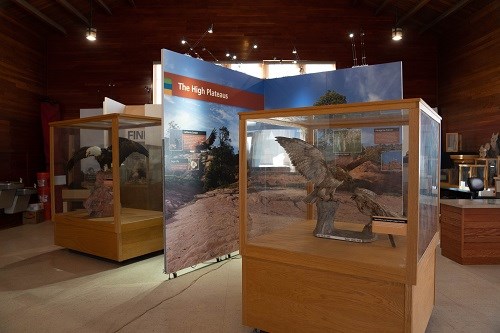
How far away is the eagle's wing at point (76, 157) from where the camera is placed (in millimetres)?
4969

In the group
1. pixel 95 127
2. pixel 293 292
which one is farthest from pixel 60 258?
pixel 293 292

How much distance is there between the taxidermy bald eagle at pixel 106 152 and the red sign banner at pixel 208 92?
43.8 inches

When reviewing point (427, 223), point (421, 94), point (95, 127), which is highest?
point (421, 94)

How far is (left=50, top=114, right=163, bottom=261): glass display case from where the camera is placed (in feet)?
14.3

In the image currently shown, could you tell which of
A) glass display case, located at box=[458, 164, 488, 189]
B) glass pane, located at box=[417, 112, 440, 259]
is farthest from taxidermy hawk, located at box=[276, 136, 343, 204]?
glass display case, located at box=[458, 164, 488, 189]

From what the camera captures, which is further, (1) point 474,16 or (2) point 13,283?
(1) point 474,16


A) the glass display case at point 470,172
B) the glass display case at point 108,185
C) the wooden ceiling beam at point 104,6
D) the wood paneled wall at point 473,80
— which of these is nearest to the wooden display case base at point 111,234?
the glass display case at point 108,185

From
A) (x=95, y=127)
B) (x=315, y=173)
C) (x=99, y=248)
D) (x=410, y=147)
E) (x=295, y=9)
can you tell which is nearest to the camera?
(x=410, y=147)

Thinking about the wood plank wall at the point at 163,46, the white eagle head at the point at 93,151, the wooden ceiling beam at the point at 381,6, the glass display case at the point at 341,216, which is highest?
the wooden ceiling beam at the point at 381,6

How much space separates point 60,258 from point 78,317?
6.83 ft

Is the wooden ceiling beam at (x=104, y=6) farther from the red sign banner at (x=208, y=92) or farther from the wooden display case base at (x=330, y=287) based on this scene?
the wooden display case base at (x=330, y=287)

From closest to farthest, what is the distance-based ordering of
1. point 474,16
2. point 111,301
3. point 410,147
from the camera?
point 410,147 < point 111,301 < point 474,16

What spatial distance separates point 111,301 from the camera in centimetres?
331

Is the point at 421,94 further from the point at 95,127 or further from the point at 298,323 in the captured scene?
the point at 298,323
